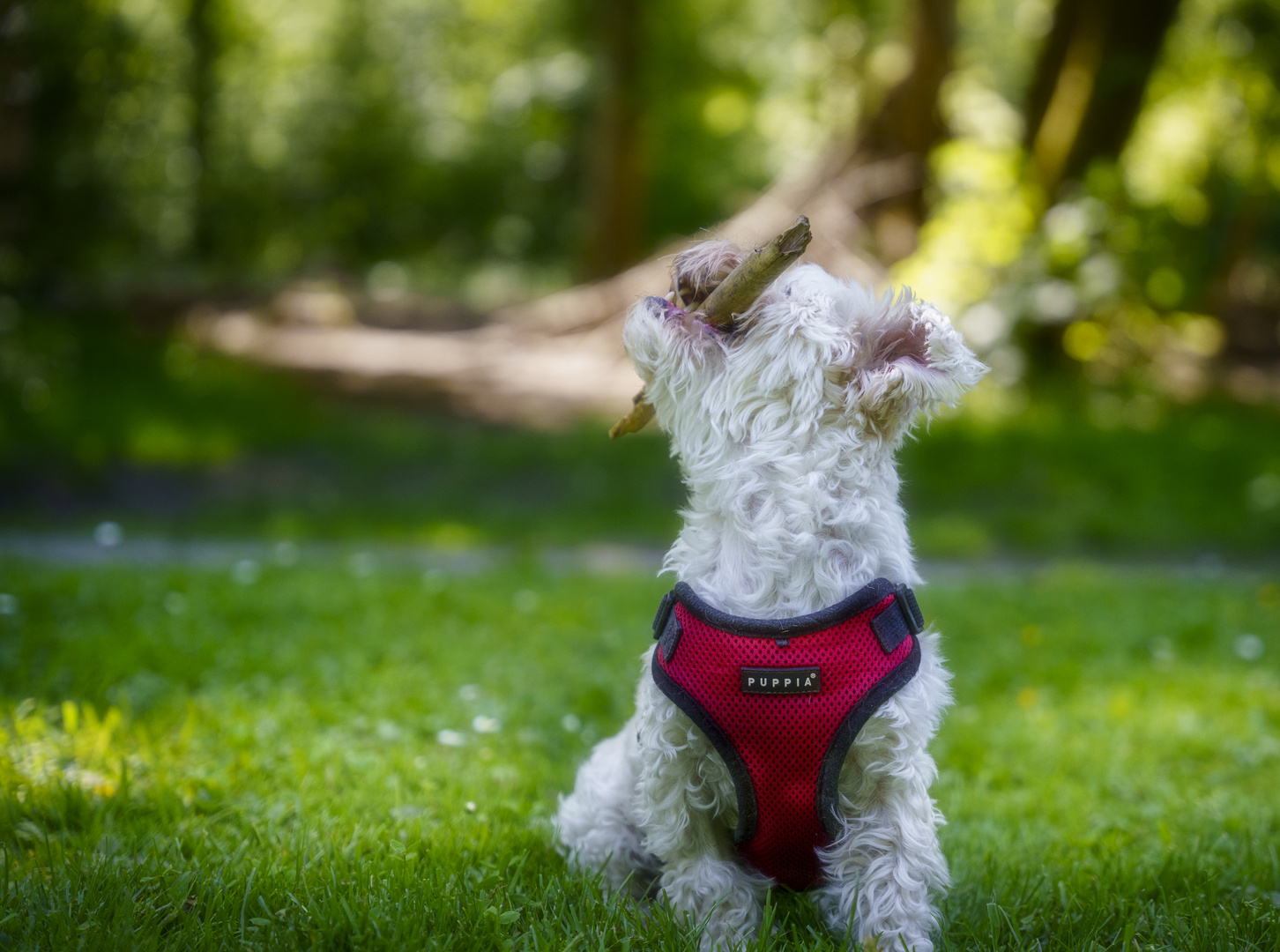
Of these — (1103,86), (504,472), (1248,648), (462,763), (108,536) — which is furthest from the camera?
(1103,86)

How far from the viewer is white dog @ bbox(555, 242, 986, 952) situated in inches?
86.4

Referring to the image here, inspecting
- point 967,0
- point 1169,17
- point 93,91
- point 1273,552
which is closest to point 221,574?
point 93,91

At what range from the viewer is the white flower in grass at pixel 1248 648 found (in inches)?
205

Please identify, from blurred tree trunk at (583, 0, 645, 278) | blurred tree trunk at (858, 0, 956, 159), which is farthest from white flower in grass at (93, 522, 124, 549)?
blurred tree trunk at (583, 0, 645, 278)

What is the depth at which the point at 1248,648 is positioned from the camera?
5.29 metres

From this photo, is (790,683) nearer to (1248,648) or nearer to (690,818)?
(690,818)

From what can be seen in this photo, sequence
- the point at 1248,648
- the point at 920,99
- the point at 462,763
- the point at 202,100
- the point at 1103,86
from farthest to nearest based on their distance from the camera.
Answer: the point at 202,100 → the point at 920,99 → the point at 1103,86 → the point at 1248,648 → the point at 462,763

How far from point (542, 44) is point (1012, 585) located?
59.6 feet

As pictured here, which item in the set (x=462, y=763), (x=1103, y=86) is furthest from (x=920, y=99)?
(x=462, y=763)

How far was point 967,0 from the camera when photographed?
77.6 feet

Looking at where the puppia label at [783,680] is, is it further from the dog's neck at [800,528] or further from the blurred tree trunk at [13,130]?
the blurred tree trunk at [13,130]

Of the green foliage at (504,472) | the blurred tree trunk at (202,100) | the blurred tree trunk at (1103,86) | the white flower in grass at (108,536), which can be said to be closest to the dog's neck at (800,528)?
the white flower in grass at (108,536)

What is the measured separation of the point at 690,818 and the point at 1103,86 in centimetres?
1172

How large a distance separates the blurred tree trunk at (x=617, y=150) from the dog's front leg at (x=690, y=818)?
51.8 feet
